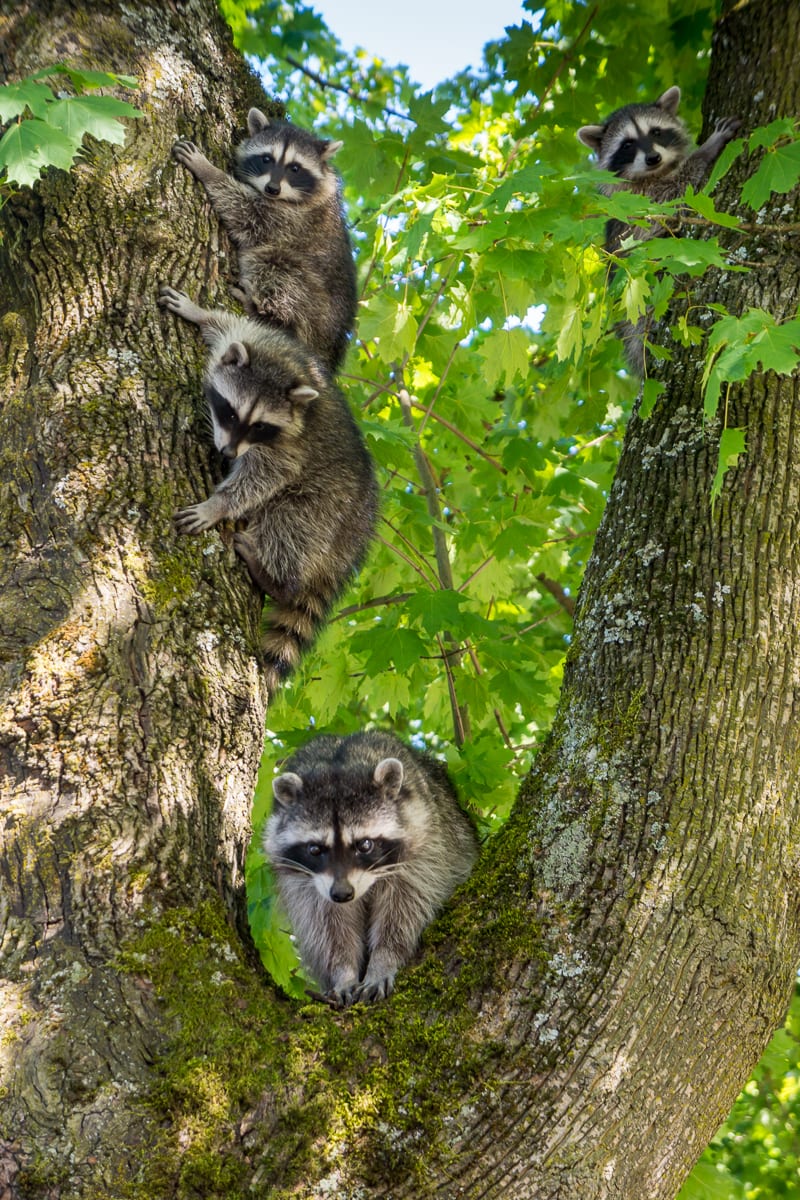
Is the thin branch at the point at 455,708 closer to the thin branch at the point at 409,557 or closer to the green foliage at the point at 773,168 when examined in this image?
the thin branch at the point at 409,557

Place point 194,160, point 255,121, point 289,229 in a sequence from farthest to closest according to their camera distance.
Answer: point 289,229 < point 255,121 < point 194,160

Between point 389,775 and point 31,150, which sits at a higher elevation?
point 31,150

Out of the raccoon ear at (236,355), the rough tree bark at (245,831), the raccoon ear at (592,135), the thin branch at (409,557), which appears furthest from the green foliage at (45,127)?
the raccoon ear at (592,135)

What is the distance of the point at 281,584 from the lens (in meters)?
3.38

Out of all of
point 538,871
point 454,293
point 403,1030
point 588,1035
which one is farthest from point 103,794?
point 454,293

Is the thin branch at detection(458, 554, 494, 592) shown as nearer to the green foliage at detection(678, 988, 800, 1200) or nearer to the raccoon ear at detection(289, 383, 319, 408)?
the raccoon ear at detection(289, 383, 319, 408)

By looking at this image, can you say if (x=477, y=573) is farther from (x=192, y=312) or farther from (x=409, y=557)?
(x=192, y=312)

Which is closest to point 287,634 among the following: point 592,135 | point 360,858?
point 360,858

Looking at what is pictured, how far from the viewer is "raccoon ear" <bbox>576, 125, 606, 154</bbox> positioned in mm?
5871

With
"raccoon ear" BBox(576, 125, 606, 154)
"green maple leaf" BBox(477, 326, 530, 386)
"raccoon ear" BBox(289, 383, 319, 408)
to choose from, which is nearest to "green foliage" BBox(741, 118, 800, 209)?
"green maple leaf" BBox(477, 326, 530, 386)

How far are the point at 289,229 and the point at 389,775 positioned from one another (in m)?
2.40

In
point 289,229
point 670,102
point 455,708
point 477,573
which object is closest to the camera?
point 289,229

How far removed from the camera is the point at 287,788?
12.4ft

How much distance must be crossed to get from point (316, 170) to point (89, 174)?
7.54ft
